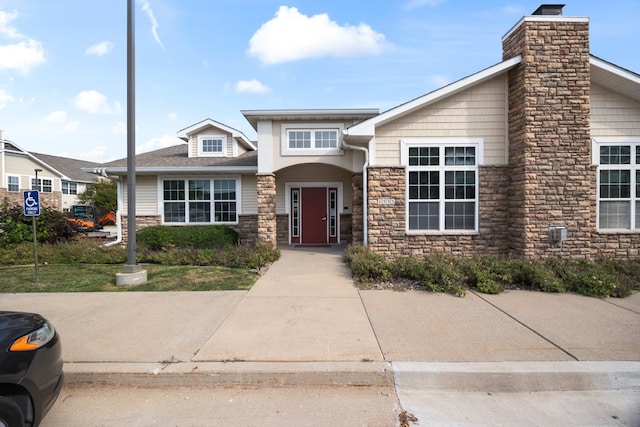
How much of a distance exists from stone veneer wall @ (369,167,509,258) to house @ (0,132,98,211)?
24.2 meters

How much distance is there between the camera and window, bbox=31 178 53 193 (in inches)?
1157

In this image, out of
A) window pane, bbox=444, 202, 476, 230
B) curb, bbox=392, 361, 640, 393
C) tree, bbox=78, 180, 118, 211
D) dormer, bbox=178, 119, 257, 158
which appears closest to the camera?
curb, bbox=392, 361, 640, 393

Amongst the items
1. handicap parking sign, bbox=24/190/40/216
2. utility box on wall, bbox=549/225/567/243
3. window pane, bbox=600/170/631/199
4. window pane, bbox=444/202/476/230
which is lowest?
utility box on wall, bbox=549/225/567/243

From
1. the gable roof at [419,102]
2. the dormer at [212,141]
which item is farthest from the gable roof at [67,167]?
the gable roof at [419,102]

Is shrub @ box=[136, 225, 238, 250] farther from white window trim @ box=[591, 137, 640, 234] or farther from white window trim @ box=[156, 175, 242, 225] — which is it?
white window trim @ box=[591, 137, 640, 234]

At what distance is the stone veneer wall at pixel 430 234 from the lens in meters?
9.05

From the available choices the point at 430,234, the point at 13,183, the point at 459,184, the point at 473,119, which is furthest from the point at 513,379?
the point at 13,183

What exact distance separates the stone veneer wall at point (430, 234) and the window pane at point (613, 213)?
2399 mm

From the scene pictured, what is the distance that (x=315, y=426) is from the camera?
2.87 metres

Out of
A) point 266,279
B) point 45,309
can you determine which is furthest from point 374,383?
point 45,309

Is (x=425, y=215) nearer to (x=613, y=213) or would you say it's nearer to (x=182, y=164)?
(x=613, y=213)

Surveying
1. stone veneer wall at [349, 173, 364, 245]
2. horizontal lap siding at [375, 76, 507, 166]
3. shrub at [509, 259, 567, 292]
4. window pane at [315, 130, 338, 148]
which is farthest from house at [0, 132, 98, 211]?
shrub at [509, 259, 567, 292]

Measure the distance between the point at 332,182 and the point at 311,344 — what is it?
9408 millimetres

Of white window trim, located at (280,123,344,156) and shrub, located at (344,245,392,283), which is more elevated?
Answer: white window trim, located at (280,123,344,156)
